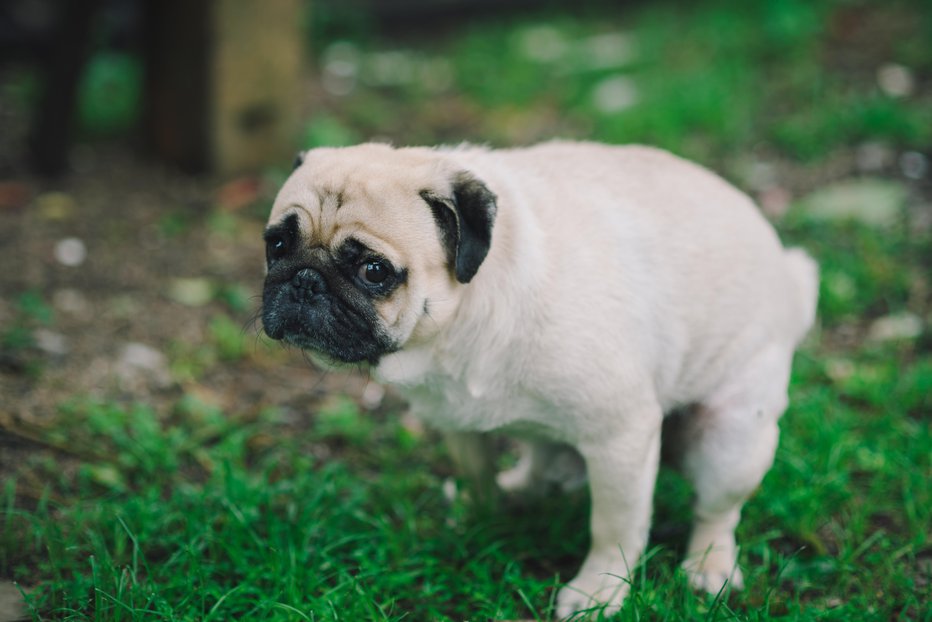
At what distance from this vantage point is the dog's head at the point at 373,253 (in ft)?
8.63

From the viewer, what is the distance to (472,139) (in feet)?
20.6

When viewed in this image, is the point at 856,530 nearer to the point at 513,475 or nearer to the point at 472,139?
the point at 513,475

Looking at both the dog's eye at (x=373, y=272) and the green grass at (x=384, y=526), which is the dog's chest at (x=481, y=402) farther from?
the green grass at (x=384, y=526)

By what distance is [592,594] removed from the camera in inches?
119

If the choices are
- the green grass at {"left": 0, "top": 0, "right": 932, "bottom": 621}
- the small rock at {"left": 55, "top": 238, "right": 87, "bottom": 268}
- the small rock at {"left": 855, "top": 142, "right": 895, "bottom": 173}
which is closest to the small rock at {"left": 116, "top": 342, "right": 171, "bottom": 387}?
the green grass at {"left": 0, "top": 0, "right": 932, "bottom": 621}

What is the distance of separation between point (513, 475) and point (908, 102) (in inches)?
168

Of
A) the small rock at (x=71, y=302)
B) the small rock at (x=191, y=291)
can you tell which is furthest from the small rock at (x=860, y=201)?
A: the small rock at (x=71, y=302)

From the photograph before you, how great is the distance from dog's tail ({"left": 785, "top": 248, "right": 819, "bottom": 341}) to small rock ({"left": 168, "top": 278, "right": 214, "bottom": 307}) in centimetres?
279

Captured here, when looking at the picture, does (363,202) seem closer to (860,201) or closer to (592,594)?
(592,594)

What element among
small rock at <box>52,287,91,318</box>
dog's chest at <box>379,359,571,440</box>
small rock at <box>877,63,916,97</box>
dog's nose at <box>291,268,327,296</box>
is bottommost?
small rock at <box>52,287,91,318</box>

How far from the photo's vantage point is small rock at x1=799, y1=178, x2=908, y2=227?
210 inches

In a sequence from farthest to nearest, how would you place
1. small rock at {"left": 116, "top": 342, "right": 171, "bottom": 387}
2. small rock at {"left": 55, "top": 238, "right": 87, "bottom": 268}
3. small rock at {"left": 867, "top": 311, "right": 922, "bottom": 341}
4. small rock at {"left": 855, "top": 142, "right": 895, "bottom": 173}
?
small rock at {"left": 855, "top": 142, "right": 895, "bottom": 173}
small rock at {"left": 55, "top": 238, "right": 87, "bottom": 268}
small rock at {"left": 867, "top": 311, "right": 922, "bottom": 341}
small rock at {"left": 116, "top": 342, "right": 171, "bottom": 387}

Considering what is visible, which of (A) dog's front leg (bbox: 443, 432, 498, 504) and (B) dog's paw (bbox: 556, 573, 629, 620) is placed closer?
(B) dog's paw (bbox: 556, 573, 629, 620)

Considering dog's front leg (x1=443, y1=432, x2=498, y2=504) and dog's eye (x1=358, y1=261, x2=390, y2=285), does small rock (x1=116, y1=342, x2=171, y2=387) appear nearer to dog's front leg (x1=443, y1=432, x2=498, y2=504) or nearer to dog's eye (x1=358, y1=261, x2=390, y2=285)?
dog's front leg (x1=443, y1=432, x2=498, y2=504)
